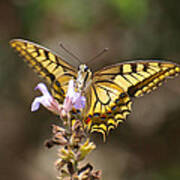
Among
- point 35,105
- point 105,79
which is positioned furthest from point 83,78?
point 35,105

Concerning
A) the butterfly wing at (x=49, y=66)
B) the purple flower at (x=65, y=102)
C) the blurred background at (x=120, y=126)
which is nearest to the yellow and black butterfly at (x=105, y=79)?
the butterfly wing at (x=49, y=66)

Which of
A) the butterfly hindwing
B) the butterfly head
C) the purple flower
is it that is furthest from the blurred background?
the purple flower

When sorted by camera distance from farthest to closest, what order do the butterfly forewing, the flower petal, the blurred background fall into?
the blurred background
the butterfly forewing
the flower petal

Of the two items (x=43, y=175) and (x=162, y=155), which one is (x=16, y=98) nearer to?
(x=43, y=175)

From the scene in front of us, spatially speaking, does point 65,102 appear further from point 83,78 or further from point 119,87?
point 119,87

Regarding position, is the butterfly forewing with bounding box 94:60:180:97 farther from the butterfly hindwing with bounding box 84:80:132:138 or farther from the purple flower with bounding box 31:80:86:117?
the purple flower with bounding box 31:80:86:117

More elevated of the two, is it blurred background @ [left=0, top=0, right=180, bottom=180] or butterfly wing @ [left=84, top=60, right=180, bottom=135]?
blurred background @ [left=0, top=0, right=180, bottom=180]
